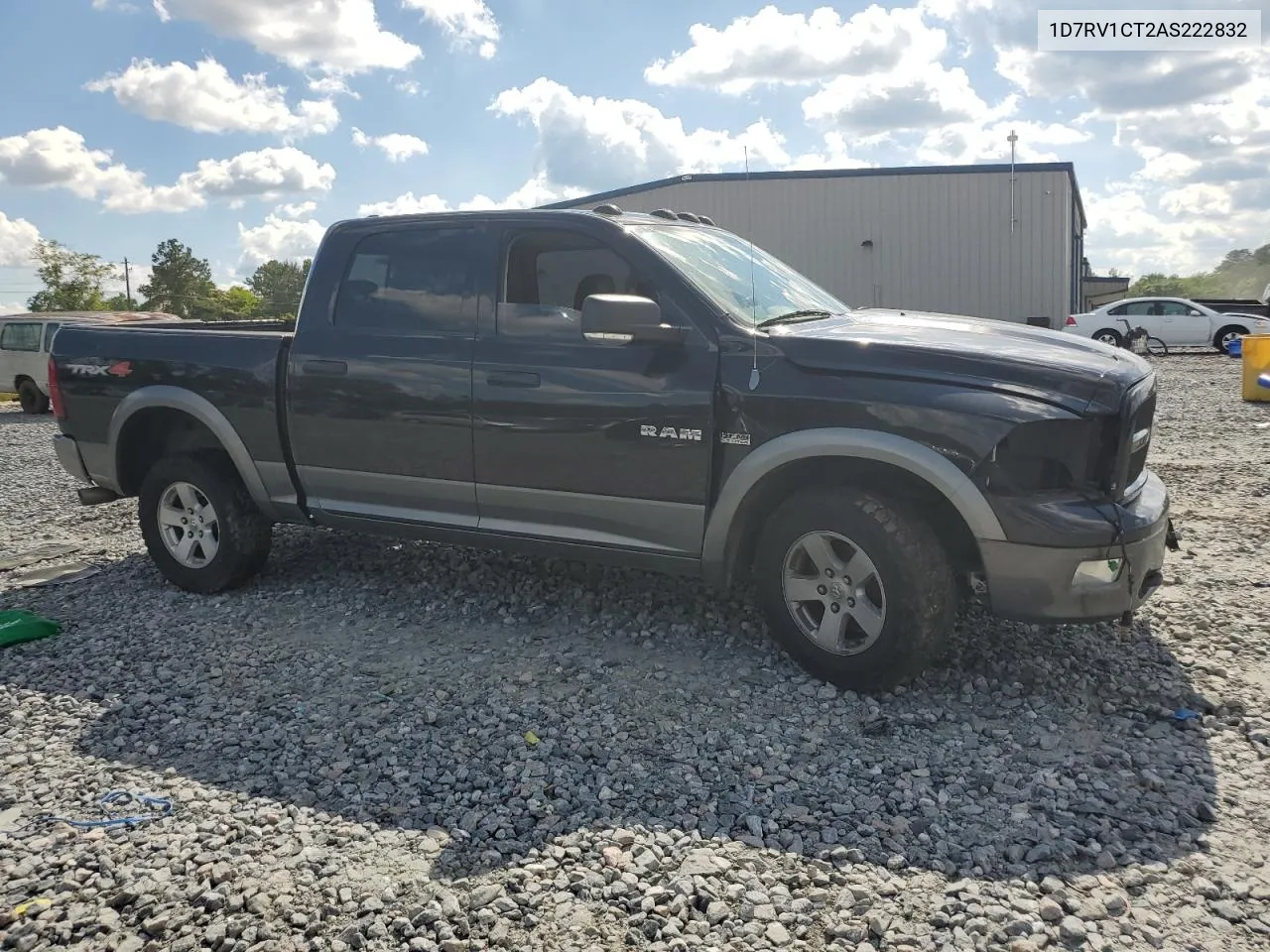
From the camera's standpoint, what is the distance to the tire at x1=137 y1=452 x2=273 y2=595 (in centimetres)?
561

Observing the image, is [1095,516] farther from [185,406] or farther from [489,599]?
[185,406]

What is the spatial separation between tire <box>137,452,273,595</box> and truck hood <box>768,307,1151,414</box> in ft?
10.6

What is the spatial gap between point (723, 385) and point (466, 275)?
1.51m

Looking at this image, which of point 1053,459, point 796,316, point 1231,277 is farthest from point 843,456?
point 1231,277

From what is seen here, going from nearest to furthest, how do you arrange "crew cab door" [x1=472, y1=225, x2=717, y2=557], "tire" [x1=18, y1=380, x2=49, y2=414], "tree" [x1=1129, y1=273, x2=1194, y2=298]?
"crew cab door" [x1=472, y1=225, x2=717, y2=557]
"tire" [x1=18, y1=380, x2=49, y2=414]
"tree" [x1=1129, y1=273, x2=1194, y2=298]

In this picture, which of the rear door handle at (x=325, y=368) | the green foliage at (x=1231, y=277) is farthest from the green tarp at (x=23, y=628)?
the green foliage at (x=1231, y=277)

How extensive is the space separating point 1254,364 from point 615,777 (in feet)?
45.4

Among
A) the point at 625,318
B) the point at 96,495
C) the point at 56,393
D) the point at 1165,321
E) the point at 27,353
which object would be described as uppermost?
the point at 1165,321

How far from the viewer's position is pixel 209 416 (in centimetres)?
553

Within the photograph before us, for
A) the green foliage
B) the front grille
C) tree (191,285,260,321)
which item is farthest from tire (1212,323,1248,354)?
the green foliage

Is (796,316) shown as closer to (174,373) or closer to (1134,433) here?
(1134,433)

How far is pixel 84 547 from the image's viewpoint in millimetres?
7238

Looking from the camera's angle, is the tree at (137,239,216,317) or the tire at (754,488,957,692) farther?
the tree at (137,239,216,317)

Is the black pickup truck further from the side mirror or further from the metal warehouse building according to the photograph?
the metal warehouse building
